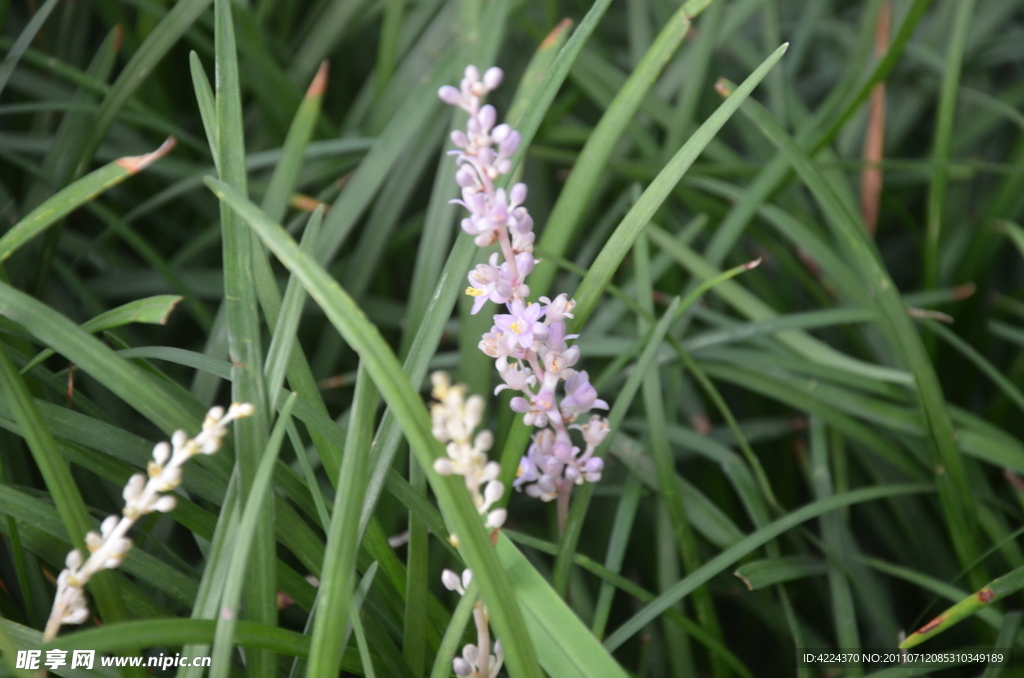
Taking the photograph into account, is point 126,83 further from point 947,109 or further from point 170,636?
point 947,109

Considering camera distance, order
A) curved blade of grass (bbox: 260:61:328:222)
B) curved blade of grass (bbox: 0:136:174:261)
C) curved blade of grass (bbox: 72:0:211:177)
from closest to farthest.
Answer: curved blade of grass (bbox: 0:136:174:261)
curved blade of grass (bbox: 260:61:328:222)
curved blade of grass (bbox: 72:0:211:177)

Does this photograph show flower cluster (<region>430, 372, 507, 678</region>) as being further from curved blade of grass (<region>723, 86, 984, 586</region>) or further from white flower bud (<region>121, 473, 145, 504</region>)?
curved blade of grass (<region>723, 86, 984, 586</region>)

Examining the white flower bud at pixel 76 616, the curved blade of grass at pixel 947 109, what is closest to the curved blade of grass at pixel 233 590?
the white flower bud at pixel 76 616

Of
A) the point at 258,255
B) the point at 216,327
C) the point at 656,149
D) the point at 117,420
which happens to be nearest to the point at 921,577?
the point at 656,149

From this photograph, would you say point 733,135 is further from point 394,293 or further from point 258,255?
point 258,255

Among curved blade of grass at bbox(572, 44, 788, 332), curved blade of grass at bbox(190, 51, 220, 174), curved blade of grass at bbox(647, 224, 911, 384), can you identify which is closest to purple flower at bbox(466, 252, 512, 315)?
curved blade of grass at bbox(572, 44, 788, 332)

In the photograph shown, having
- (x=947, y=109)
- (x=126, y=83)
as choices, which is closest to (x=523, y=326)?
(x=126, y=83)
